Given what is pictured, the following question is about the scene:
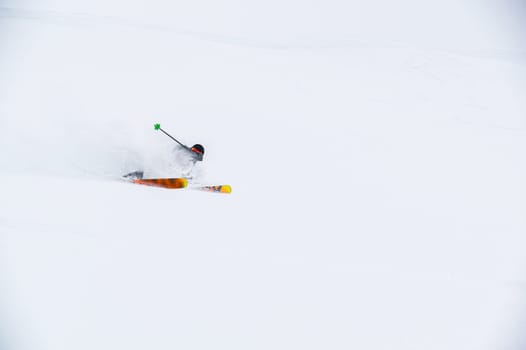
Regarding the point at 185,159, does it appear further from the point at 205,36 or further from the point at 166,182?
the point at 205,36

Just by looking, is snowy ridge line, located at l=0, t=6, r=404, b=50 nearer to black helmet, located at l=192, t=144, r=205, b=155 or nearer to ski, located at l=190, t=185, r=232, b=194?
black helmet, located at l=192, t=144, r=205, b=155

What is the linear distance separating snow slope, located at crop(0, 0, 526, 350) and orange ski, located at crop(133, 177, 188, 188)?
0.92 ft

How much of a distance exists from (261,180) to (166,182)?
4.36 feet

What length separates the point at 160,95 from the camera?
4293 millimetres

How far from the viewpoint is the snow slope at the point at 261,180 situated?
4.16m

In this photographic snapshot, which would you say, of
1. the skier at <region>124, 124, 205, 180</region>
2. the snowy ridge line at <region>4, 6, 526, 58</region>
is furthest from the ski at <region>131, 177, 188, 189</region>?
the snowy ridge line at <region>4, 6, 526, 58</region>

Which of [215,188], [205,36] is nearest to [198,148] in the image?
[215,188]

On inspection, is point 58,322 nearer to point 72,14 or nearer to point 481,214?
point 72,14

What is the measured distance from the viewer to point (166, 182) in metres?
3.80

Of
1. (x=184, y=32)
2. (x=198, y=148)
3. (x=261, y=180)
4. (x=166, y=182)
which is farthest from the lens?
(x=184, y=32)

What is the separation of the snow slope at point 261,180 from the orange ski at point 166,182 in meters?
0.28

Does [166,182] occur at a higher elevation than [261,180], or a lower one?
lower

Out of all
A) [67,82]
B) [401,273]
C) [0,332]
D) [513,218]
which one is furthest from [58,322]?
[513,218]

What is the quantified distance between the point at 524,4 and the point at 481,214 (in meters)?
3.37
